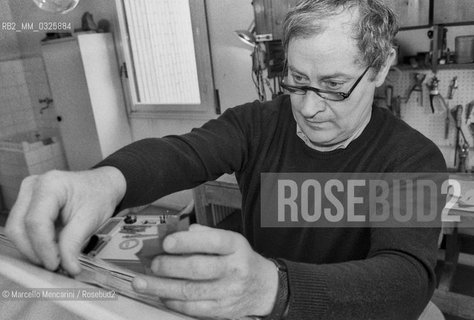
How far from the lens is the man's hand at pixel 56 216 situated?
0.55m

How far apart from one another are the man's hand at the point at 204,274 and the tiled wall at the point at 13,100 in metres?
4.81

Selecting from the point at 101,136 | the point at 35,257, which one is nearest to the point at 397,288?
the point at 35,257

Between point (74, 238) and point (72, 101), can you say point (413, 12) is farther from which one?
point (72, 101)

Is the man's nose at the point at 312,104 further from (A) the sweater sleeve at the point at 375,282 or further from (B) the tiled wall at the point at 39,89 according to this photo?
(B) the tiled wall at the point at 39,89

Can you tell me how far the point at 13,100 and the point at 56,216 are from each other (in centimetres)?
474

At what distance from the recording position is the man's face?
902 millimetres

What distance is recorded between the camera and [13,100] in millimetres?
4629

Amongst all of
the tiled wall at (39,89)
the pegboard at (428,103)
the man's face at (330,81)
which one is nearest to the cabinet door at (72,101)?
the tiled wall at (39,89)

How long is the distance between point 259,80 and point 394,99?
3.43 feet

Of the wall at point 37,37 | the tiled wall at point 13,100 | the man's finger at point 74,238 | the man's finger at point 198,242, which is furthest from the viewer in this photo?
the tiled wall at point 13,100

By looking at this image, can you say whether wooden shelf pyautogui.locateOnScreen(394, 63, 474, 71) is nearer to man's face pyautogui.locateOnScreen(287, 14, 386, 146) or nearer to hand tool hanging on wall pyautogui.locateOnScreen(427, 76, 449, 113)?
hand tool hanging on wall pyautogui.locateOnScreen(427, 76, 449, 113)

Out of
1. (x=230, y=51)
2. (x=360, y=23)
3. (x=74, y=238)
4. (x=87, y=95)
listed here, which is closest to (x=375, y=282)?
(x=74, y=238)

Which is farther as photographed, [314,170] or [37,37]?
[37,37]

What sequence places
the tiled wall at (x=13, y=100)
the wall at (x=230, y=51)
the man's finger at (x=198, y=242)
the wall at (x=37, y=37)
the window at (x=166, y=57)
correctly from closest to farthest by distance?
the man's finger at (x=198, y=242), the wall at (x=230, y=51), the window at (x=166, y=57), the wall at (x=37, y=37), the tiled wall at (x=13, y=100)
